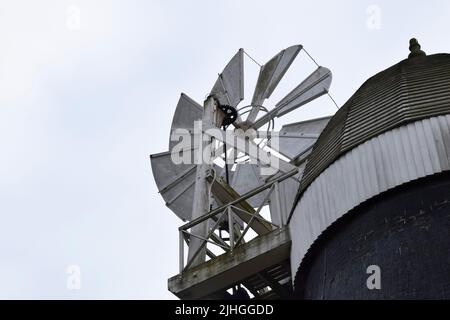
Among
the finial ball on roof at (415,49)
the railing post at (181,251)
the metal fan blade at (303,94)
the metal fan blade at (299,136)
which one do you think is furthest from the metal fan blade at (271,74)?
the railing post at (181,251)

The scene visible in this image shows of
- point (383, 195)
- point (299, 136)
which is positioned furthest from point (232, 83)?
point (383, 195)

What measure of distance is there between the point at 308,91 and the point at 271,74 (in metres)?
1.17

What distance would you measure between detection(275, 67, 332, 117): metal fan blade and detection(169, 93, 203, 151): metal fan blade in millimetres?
2345

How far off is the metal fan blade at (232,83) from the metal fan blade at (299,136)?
1.80 m

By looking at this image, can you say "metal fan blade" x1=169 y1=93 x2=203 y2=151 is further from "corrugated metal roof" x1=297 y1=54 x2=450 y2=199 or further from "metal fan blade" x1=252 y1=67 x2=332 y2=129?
"corrugated metal roof" x1=297 y1=54 x2=450 y2=199

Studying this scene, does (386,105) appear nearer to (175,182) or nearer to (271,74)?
(271,74)

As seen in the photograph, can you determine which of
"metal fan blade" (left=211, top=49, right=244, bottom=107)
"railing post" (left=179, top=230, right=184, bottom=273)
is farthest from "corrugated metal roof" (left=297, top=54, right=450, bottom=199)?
"metal fan blade" (left=211, top=49, right=244, bottom=107)

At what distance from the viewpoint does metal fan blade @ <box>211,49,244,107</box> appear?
26078mm

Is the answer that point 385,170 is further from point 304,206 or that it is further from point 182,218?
point 182,218

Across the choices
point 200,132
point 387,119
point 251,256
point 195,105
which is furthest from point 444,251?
point 195,105

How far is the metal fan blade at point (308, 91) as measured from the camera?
25.7 meters

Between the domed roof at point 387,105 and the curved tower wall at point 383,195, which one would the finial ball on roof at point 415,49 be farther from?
the curved tower wall at point 383,195

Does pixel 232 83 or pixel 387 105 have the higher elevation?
pixel 232 83

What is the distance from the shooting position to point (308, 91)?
2597 cm
